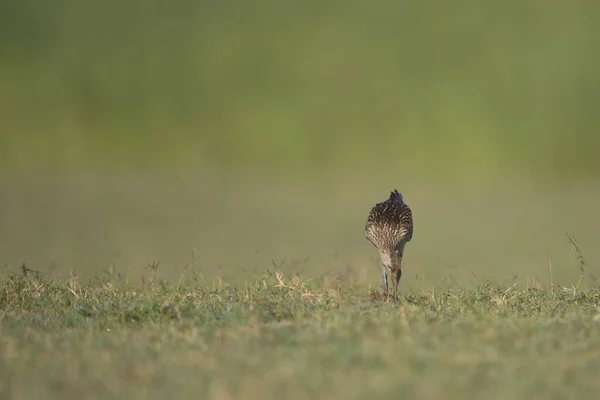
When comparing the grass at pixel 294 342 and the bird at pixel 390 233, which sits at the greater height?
the bird at pixel 390 233

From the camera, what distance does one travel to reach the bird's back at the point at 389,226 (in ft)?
38.7

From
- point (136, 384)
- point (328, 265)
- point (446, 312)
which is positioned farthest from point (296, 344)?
point (328, 265)

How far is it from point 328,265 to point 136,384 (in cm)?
685

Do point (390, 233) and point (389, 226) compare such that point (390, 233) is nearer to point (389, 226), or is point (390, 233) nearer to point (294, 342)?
point (389, 226)

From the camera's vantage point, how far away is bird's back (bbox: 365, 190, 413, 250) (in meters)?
11.8

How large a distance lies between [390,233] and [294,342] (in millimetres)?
4702

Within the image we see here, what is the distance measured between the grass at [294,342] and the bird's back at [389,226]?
1.42 meters

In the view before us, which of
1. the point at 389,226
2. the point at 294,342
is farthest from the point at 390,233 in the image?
the point at 294,342

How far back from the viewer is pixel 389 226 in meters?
11.9

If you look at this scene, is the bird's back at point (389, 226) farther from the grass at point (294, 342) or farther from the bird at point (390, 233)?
the grass at point (294, 342)

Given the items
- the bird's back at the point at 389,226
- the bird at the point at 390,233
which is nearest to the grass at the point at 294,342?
the bird at the point at 390,233

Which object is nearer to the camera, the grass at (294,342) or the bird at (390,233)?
the grass at (294,342)

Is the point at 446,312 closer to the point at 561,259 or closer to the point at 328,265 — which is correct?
the point at 328,265

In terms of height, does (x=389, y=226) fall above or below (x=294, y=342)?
above
